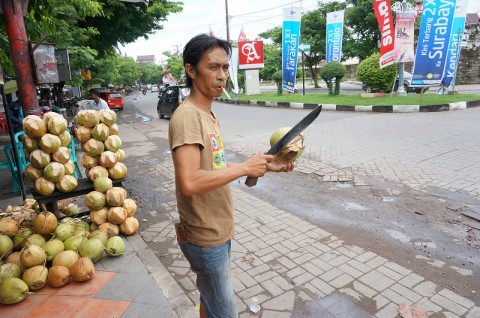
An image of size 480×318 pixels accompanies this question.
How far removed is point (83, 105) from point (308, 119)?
25.6 ft

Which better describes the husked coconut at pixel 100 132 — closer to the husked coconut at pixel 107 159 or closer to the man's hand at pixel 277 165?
the husked coconut at pixel 107 159

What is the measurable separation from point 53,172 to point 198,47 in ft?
8.26

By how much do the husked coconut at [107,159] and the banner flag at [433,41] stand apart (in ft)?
40.7

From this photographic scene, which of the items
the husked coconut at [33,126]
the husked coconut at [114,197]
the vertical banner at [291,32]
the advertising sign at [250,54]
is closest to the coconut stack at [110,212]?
the husked coconut at [114,197]

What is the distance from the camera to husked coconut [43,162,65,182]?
3348 mm

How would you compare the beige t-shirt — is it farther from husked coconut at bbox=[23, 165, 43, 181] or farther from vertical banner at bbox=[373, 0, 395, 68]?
vertical banner at bbox=[373, 0, 395, 68]

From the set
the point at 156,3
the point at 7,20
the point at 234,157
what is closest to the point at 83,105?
the point at 234,157

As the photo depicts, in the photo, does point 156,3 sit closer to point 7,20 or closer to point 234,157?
point 234,157

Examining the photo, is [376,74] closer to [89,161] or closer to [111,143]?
[111,143]

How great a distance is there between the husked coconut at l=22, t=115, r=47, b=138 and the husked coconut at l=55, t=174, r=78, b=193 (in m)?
0.51

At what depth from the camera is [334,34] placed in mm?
17641

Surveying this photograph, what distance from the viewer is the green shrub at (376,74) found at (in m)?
14.7

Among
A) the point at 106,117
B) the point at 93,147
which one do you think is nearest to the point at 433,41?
the point at 106,117

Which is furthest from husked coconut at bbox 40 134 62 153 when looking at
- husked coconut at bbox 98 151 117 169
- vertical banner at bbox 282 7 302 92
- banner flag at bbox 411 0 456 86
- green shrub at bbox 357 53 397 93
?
vertical banner at bbox 282 7 302 92
